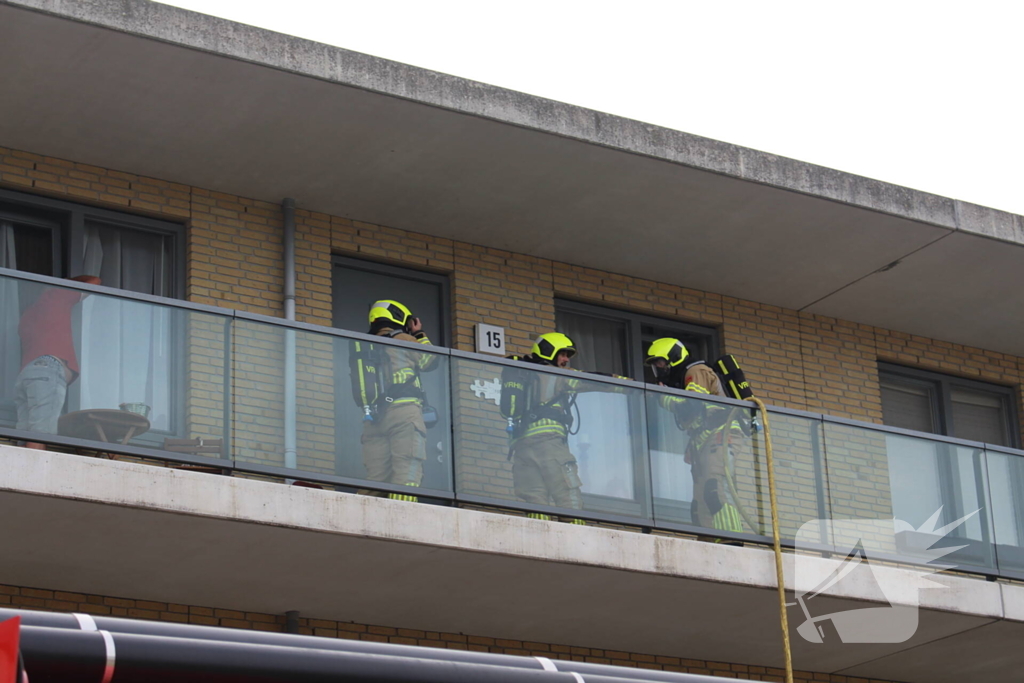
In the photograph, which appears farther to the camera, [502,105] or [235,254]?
[235,254]

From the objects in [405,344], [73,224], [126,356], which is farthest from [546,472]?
[73,224]

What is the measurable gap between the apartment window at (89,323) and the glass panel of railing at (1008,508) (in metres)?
6.60

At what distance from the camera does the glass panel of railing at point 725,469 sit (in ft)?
38.3

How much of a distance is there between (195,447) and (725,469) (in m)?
3.90

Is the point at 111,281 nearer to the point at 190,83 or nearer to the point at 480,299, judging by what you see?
the point at 190,83

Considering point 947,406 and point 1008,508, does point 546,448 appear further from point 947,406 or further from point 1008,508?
point 947,406

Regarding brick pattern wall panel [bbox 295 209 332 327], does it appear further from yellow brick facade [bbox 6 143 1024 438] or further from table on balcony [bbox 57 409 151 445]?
table on balcony [bbox 57 409 151 445]

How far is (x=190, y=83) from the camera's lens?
38.3 feet

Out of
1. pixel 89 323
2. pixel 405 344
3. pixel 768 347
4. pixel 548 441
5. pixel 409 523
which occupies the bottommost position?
pixel 409 523

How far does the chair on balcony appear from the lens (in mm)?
10016

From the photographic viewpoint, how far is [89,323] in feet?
32.6

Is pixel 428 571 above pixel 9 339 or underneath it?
underneath

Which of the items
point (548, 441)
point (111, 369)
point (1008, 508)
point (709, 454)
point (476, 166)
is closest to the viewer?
point (111, 369)

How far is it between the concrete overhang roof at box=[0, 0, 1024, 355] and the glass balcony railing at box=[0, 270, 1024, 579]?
206 centimetres
